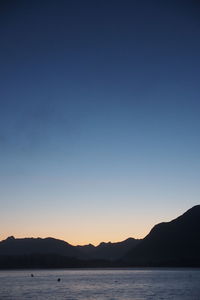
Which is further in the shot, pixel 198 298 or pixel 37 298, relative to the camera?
pixel 37 298

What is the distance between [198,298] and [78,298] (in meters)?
27.3

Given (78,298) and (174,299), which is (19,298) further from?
(174,299)

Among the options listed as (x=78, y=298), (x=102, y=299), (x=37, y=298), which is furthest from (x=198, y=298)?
(x=37, y=298)

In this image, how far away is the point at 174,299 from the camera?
85438 mm

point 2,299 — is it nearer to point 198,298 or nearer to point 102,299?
point 102,299

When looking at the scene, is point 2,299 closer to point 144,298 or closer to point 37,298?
point 37,298

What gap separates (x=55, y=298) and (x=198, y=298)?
107ft

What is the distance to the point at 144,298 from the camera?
89.5 m

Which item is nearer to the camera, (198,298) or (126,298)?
(198,298)

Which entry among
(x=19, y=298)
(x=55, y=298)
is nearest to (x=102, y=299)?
(x=55, y=298)

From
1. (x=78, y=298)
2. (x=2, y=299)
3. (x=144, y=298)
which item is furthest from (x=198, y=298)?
(x=2, y=299)

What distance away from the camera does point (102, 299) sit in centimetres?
8844

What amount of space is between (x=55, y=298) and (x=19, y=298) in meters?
8.29

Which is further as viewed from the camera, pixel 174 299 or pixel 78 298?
pixel 78 298
